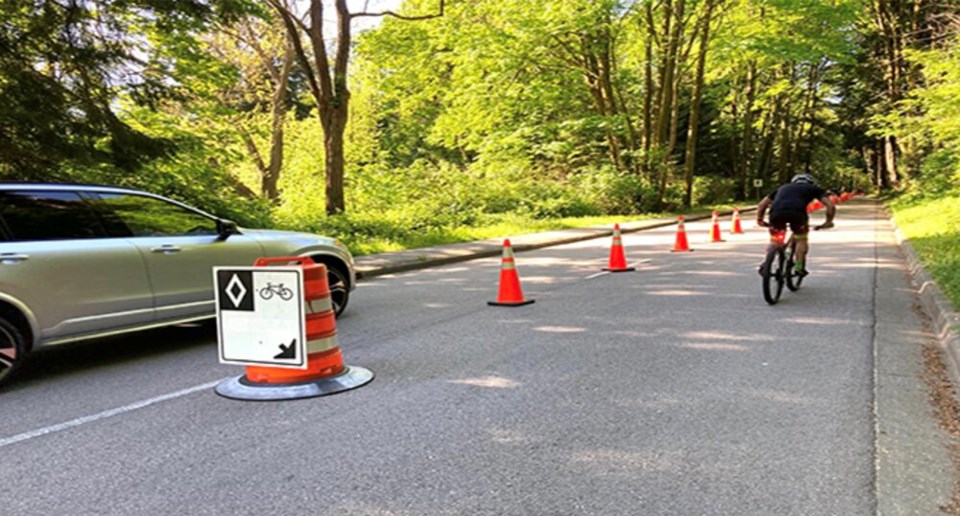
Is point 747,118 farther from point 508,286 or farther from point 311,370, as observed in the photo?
point 311,370

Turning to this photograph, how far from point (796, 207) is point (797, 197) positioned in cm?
14

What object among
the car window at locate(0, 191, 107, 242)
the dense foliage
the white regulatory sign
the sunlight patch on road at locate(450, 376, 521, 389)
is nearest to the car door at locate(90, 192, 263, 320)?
the car window at locate(0, 191, 107, 242)

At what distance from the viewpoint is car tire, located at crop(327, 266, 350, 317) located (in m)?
8.33

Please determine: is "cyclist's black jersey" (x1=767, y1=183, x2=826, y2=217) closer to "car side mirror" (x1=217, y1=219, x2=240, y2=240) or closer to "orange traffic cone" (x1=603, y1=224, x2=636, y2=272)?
"orange traffic cone" (x1=603, y1=224, x2=636, y2=272)

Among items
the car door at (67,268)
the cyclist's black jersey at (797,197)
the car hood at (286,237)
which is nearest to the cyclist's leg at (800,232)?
the cyclist's black jersey at (797,197)

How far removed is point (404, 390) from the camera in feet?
17.2

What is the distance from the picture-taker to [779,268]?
29.1 ft

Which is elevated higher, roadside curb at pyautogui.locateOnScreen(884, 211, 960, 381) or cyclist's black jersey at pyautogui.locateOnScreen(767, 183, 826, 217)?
cyclist's black jersey at pyautogui.locateOnScreen(767, 183, 826, 217)

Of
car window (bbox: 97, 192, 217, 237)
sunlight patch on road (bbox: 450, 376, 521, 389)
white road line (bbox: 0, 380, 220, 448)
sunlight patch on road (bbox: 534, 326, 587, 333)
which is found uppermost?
car window (bbox: 97, 192, 217, 237)

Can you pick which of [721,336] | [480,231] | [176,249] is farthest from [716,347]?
[480,231]

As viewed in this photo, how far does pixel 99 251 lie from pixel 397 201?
1955 cm

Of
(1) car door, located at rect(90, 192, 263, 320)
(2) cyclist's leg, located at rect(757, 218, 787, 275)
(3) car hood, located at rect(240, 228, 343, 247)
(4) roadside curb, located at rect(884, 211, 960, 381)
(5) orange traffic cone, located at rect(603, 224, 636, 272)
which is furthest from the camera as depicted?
(5) orange traffic cone, located at rect(603, 224, 636, 272)

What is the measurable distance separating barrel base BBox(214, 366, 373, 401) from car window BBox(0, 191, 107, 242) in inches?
81.1

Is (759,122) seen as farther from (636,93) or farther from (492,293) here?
(492,293)
